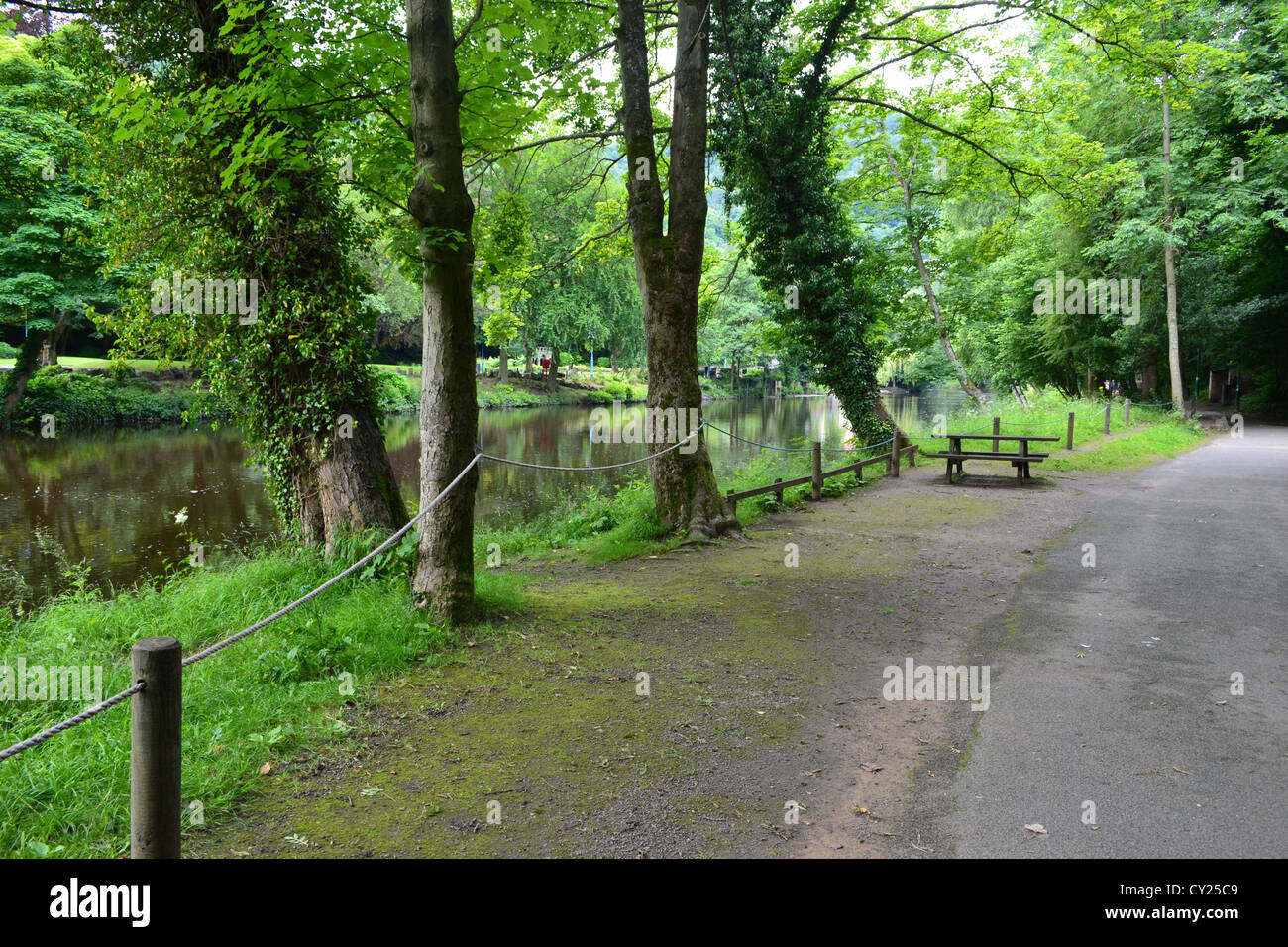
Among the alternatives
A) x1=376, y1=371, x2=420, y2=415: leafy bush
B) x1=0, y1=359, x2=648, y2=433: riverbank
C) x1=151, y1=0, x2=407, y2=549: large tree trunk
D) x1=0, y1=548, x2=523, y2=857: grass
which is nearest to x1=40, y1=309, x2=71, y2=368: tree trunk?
x1=0, y1=359, x2=648, y2=433: riverbank

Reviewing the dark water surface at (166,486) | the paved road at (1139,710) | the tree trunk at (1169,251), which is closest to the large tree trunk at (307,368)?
the dark water surface at (166,486)

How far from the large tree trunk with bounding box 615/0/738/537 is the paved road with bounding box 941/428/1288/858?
436 cm

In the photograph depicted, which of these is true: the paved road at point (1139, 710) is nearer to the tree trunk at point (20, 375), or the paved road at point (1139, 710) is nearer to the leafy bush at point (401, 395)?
the tree trunk at point (20, 375)

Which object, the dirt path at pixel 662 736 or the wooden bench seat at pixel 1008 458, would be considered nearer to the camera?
the dirt path at pixel 662 736

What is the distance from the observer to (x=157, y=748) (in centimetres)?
285

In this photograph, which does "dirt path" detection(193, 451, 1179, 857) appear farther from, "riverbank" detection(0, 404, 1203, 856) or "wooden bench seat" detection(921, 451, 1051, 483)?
"wooden bench seat" detection(921, 451, 1051, 483)

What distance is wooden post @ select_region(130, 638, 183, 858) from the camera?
9.23 feet

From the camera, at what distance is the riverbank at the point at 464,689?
3936 mm

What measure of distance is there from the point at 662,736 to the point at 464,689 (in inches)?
58.8

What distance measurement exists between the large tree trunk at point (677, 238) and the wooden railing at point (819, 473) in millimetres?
1112
